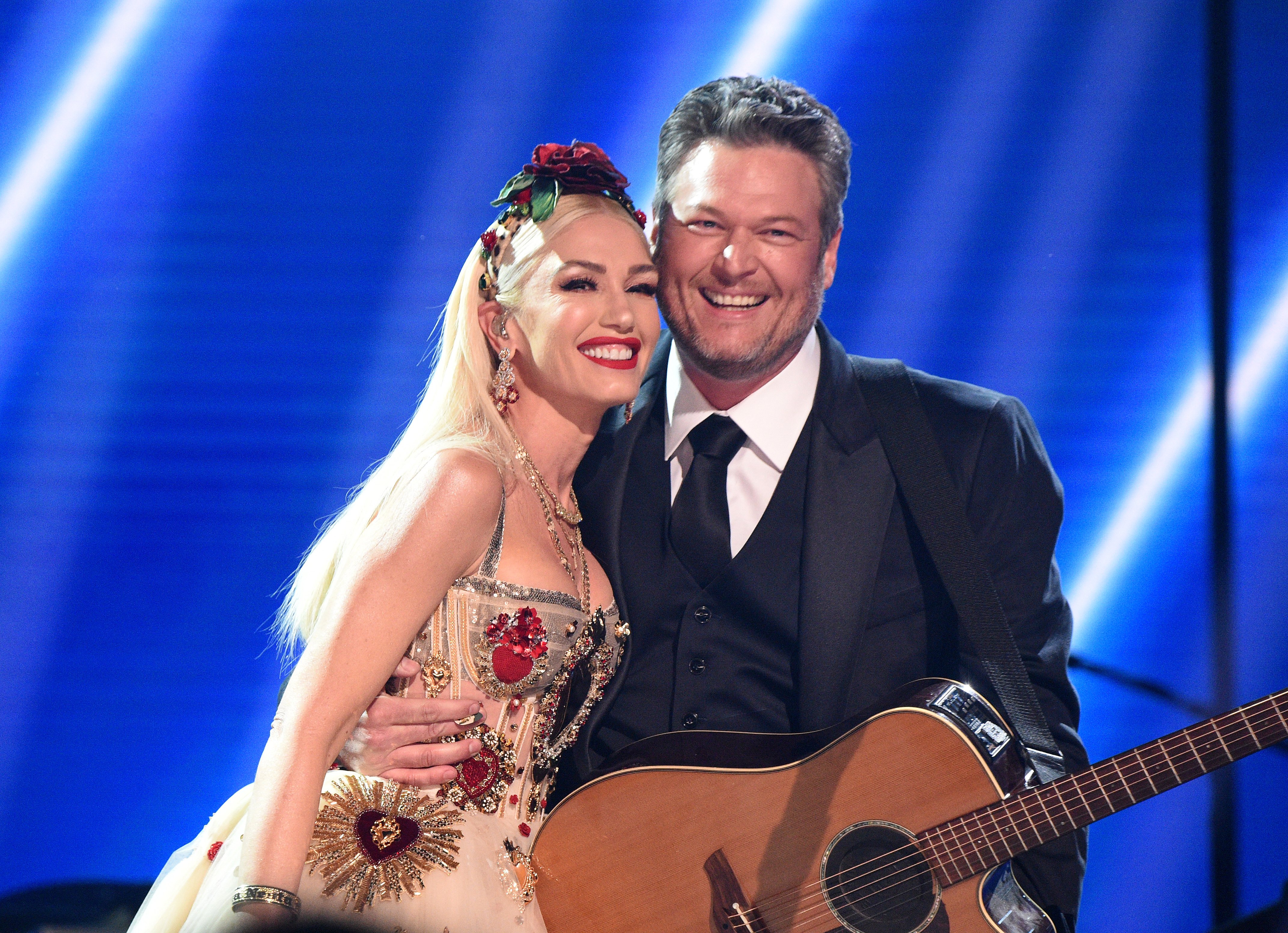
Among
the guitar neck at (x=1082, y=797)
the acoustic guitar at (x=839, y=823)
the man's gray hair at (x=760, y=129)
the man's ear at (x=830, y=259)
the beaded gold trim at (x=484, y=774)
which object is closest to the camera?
the guitar neck at (x=1082, y=797)

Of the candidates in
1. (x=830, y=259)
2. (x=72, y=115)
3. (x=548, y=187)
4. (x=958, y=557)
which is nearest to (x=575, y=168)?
(x=548, y=187)

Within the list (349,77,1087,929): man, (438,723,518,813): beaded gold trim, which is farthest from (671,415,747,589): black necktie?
(438,723,518,813): beaded gold trim

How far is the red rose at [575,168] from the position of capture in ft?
7.65

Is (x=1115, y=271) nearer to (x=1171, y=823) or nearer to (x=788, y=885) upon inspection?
(x=1171, y=823)

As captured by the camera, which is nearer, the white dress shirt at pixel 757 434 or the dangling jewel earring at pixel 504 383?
the dangling jewel earring at pixel 504 383

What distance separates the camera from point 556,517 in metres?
2.41

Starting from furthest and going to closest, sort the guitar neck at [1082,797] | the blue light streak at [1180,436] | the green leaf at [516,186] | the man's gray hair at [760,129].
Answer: the blue light streak at [1180,436] → the man's gray hair at [760,129] → the green leaf at [516,186] → the guitar neck at [1082,797]

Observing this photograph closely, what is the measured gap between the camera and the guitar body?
6.70 feet

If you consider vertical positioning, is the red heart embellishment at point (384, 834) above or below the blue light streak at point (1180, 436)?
below

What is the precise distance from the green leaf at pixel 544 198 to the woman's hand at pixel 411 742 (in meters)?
1.06

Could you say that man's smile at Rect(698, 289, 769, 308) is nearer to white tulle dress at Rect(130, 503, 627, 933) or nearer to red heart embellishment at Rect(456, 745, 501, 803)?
white tulle dress at Rect(130, 503, 627, 933)

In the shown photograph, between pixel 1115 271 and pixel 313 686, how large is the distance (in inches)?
108

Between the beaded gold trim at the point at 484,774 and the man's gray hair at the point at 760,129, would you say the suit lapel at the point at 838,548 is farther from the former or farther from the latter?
the beaded gold trim at the point at 484,774

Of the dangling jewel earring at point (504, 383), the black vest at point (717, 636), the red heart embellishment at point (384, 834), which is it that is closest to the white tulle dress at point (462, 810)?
the red heart embellishment at point (384, 834)
